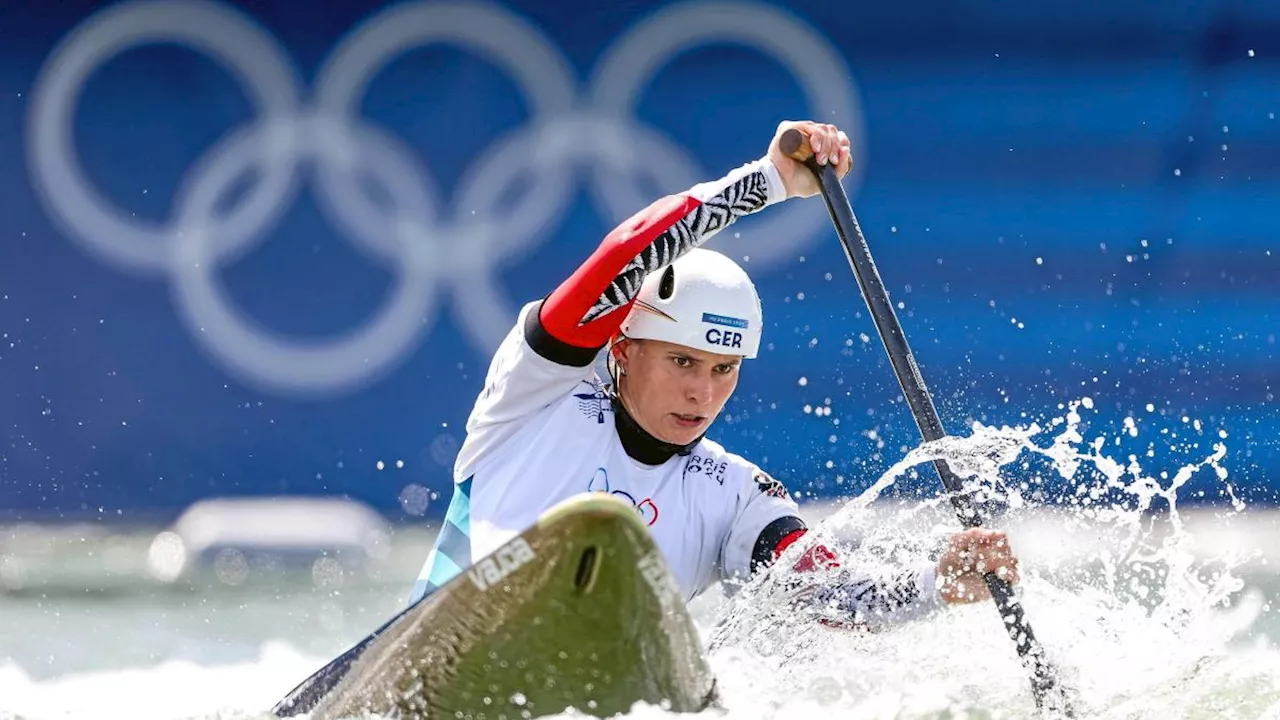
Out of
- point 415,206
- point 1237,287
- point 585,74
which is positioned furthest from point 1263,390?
point 415,206

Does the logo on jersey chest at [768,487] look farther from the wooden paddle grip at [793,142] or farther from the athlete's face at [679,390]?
the wooden paddle grip at [793,142]

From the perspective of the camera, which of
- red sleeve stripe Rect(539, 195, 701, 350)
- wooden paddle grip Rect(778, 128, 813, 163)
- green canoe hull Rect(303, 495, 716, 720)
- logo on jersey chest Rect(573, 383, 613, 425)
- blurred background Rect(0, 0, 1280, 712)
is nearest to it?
green canoe hull Rect(303, 495, 716, 720)

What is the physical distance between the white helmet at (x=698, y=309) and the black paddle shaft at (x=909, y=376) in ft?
1.25

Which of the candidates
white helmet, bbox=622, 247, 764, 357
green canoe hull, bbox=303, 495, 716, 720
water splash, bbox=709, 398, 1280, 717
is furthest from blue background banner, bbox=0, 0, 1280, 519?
green canoe hull, bbox=303, 495, 716, 720

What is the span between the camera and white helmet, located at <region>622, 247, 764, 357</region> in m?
4.48

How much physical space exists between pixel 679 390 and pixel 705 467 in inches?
10.3

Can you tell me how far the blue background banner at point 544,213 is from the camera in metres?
8.03

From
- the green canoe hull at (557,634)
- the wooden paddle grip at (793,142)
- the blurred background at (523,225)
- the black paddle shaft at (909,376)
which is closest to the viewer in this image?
the green canoe hull at (557,634)

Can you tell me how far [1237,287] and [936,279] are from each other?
135 cm

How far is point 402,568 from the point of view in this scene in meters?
7.82

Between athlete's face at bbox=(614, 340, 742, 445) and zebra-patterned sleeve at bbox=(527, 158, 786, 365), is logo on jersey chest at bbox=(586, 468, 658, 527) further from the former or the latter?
zebra-patterned sleeve at bbox=(527, 158, 786, 365)

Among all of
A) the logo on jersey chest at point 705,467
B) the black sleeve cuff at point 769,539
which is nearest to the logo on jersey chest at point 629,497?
the logo on jersey chest at point 705,467

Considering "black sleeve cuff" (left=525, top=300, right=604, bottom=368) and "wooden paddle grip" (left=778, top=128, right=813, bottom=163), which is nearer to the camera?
"black sleeve cuff" (left=525, top=300, right=604, bottom=368)

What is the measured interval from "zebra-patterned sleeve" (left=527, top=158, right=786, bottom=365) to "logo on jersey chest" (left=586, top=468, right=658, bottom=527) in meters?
0.29
